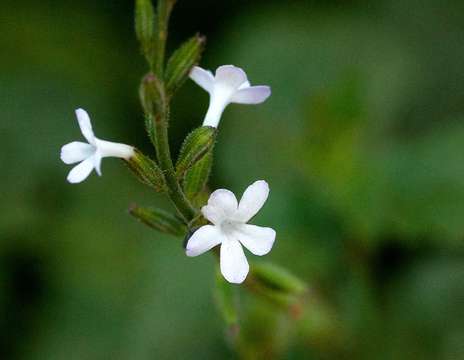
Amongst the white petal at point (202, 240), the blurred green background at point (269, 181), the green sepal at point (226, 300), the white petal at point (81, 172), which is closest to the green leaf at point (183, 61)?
the white petal at point (81, 172)

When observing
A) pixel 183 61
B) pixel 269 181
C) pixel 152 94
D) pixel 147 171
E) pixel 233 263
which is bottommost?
pixel 233 263

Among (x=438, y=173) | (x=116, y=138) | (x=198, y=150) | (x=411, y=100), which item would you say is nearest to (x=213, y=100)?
(x=198, y=150)

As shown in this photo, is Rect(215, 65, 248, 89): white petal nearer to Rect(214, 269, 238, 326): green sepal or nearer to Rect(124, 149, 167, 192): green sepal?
Rect(124, 149, 167, 192): green sepal

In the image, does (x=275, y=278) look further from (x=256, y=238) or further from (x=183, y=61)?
(x=183, y=61)

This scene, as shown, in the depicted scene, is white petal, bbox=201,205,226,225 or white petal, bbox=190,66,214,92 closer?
white petal, bbox=201,205,226,225

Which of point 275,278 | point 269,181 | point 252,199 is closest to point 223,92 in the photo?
point 252,199

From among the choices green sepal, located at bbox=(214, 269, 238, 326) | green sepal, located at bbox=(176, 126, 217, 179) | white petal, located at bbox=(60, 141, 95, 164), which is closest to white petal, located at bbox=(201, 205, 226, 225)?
green sepal, located at bbox=(176, 126, 217, 179)
